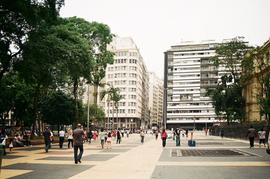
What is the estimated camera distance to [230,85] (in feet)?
243

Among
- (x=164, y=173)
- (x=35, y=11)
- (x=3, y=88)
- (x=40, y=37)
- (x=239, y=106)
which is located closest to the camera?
(x=164, y=173)

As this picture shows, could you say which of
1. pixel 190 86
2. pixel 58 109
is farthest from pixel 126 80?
pixel 58 109

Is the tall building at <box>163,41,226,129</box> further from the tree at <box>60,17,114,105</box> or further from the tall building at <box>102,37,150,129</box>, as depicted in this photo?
the tree at <box>60,17,114,105</box>

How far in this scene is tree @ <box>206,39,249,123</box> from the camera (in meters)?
63.8

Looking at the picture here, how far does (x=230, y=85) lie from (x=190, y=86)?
84.3 m

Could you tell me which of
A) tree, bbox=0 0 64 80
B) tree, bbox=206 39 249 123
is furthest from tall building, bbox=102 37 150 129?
tree, bbox=0 0 64 80

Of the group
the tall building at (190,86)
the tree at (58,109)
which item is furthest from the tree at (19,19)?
the tall building at (190,86)

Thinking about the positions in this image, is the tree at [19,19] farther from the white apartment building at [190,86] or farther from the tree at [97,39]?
the white apartment building at [190,86]

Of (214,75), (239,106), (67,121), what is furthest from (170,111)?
(67,121)

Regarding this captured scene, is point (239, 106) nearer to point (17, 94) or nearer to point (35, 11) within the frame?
point (17, 94)

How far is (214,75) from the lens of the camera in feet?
508

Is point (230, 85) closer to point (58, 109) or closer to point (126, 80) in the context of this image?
point (58, 109)

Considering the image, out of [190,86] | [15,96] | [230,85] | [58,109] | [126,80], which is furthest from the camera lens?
[190,86]

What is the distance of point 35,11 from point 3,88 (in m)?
27.3
